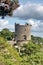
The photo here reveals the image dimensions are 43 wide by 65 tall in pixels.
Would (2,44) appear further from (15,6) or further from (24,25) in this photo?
(24,25)

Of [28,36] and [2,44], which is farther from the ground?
[2,44]

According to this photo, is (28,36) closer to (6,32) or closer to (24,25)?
(24,25)

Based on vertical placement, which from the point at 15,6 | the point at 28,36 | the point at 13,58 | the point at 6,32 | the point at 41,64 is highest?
the point at 15,6

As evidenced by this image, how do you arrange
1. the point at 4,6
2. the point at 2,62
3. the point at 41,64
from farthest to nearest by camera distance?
the point at 41,64 < the point at 4,6 < the point at 2,62

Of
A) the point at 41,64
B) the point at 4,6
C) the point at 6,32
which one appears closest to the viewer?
the point at 4,6

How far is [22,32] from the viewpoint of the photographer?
7056 cm

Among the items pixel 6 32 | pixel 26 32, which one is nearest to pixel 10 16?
pixel 26 32

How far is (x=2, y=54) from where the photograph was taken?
16.6m

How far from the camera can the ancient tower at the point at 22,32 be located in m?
69.9

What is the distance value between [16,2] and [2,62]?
8.00 m

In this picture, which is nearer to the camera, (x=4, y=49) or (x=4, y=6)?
(x=4, y=49)

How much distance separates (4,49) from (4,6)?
4452 millimetres

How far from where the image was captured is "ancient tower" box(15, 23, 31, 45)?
69938mm

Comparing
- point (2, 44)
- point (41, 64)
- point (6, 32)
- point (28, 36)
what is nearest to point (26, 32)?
point (28, 36)
